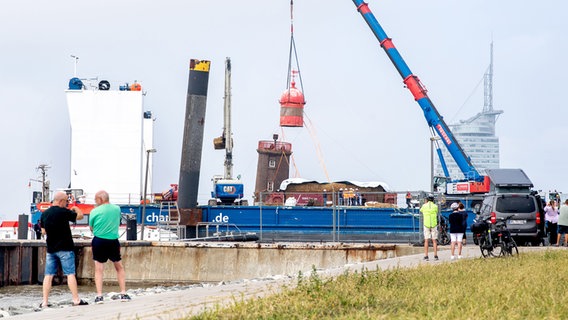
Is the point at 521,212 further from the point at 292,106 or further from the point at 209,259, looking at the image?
the point at 292,106

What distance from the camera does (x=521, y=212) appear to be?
34.4 meters

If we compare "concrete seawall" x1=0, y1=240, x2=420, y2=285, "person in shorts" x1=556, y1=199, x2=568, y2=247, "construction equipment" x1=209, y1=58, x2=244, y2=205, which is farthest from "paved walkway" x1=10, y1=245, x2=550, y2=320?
"construction equipment" x1=209, y1=58, x2=244, y2=205

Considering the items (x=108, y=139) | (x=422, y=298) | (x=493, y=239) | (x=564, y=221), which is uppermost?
(x=108, y=139)

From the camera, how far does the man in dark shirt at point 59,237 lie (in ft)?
49.8

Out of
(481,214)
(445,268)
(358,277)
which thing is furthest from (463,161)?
(358,277)

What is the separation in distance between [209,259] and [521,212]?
10512 mm

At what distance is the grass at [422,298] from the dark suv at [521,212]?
641 inches

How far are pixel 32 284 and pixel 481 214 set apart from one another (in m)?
15.1

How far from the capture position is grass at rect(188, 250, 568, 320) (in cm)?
1121

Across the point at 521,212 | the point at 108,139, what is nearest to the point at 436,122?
the point at 108,139

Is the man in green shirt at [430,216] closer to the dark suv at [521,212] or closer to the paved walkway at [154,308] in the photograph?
the dark suv at [521,212]

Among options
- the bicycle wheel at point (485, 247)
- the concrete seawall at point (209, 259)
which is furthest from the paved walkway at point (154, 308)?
the concrete seawall at point (209, 259)

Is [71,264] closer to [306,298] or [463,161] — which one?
[306,298]

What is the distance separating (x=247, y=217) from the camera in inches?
2004
